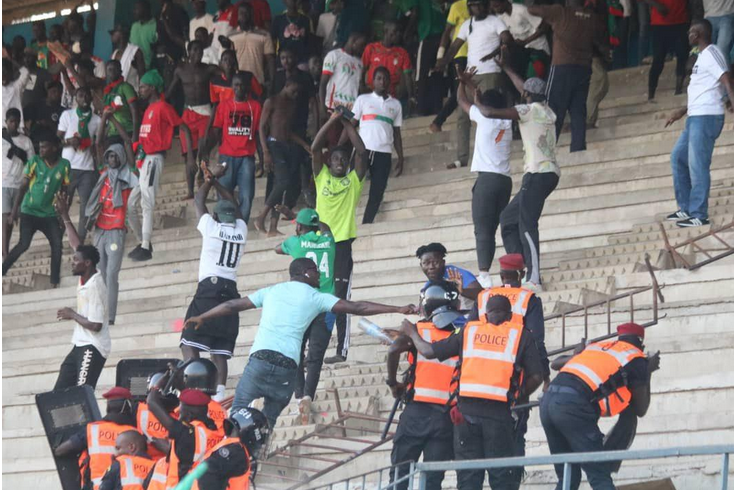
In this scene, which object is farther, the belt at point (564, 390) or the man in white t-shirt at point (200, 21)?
the man in white t-shirt at point (200, 21)

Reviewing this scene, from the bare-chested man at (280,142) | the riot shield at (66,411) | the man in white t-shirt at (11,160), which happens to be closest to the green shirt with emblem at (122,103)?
the man in white t-shirt at (11,160)

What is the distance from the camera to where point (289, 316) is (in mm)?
10344

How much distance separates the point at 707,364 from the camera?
10609 millimetres

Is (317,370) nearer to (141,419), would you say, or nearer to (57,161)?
(141,419)

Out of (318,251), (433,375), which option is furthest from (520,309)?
(318,251)

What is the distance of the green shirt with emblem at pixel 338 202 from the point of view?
13.1 meters

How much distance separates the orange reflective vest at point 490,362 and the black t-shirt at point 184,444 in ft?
5.24

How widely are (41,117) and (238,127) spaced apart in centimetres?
492

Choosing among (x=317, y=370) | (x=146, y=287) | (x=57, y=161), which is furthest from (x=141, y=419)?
(x=57, y=161)

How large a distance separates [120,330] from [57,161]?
2.92 meters

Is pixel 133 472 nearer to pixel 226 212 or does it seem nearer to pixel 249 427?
pixel 249 427

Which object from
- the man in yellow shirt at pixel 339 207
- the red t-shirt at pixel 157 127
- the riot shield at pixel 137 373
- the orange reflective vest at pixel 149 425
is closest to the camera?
the orange reflective vest at pixel 149 425

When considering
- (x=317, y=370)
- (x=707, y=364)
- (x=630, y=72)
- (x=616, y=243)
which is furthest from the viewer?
(x=630, y=72)

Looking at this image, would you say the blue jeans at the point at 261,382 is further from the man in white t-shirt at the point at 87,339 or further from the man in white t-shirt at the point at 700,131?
the man in white t-shirt at the point at 700,131
